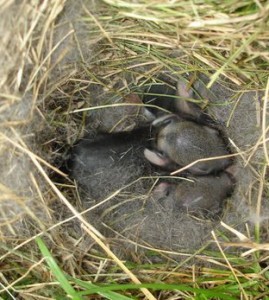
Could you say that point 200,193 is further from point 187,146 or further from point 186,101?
point 186,101

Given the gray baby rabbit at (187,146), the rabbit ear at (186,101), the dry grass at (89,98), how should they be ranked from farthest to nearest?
1. the rabbit ear at (186,101)
2. the gray baby rabbit at (187,146)
3. the dry grass at (89,98)

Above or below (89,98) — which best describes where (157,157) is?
below

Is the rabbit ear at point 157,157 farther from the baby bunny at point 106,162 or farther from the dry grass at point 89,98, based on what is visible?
the dry grass at point 89,98

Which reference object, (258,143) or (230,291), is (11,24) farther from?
(230,291)

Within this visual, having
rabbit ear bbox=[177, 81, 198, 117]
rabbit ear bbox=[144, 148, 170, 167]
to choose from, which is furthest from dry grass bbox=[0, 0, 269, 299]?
rabbit ear bbox=[144, 148, 170, 167]

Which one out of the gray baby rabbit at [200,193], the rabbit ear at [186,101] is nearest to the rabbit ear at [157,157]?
the gray baby rabbit at [200,193]

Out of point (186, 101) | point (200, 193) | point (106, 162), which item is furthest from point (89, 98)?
point (200, 193)

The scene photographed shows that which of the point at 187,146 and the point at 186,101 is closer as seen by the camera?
the point at 187,146

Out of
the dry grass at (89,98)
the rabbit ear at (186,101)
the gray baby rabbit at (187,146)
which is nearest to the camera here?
the dry grass at (89,98)
